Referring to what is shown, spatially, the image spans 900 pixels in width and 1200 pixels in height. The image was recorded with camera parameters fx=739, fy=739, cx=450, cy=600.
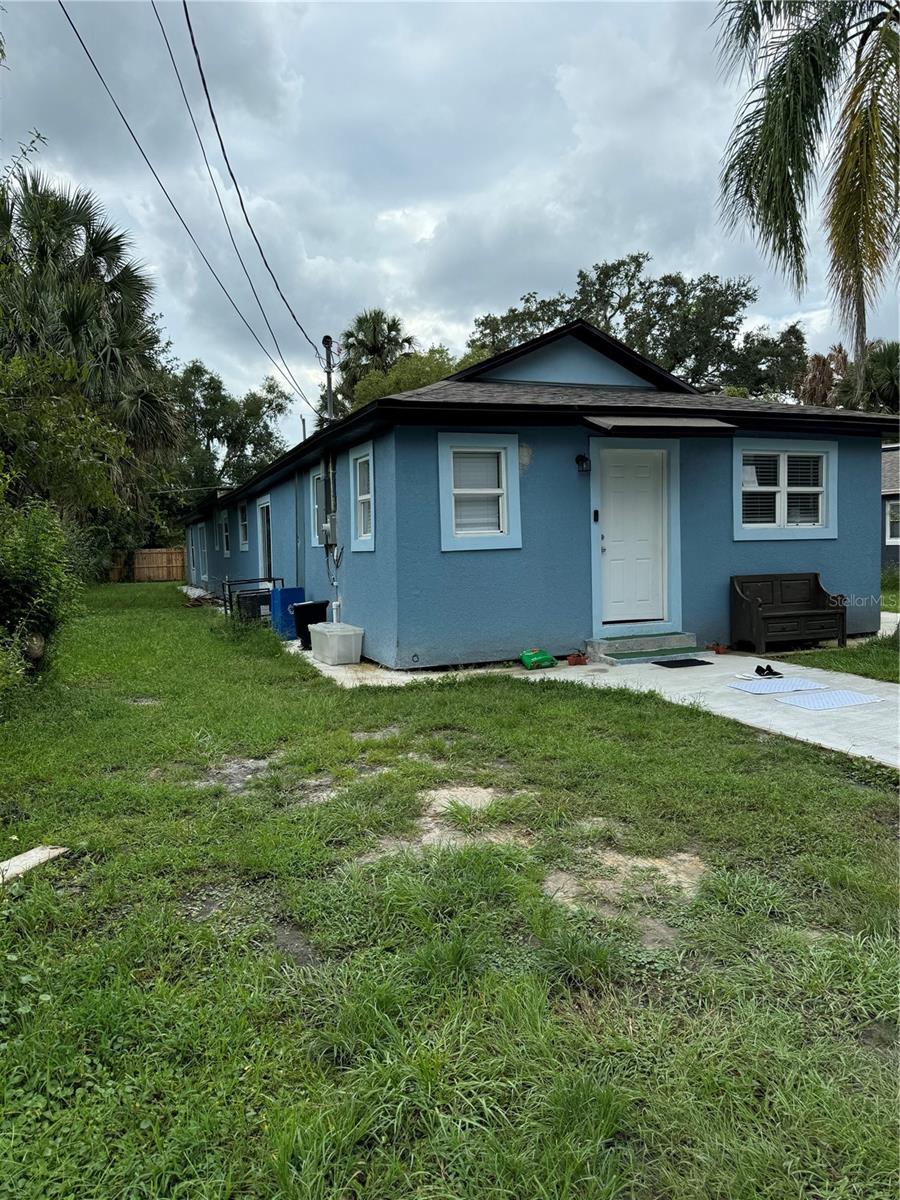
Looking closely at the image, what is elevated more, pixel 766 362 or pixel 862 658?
pixel 766 362

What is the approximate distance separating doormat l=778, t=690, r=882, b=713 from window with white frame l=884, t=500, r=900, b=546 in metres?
16.3

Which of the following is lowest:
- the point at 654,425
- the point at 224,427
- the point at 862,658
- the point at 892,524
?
the point at 862,658

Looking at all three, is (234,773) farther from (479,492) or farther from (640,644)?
(640,644)

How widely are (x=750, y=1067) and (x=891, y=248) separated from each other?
6.88 metres

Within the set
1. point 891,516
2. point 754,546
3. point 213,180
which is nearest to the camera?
point 213,180

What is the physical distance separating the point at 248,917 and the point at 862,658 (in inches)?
276

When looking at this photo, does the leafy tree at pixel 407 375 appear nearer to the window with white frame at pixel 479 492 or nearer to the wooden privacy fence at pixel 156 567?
the wooden privacy fence at pixel 156 567

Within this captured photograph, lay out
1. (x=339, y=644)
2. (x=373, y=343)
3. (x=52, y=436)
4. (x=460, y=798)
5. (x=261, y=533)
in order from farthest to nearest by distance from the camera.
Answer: (x=373, y=343)
(x=261, y=533)
(x=339, y=644)
(x=52, y=436)
(x=460, y=798)

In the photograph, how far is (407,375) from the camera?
80.8ft

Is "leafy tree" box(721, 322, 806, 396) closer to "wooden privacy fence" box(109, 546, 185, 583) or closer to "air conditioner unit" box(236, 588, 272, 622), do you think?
"wooden privacy fence" box(109, 546, 185, 583)

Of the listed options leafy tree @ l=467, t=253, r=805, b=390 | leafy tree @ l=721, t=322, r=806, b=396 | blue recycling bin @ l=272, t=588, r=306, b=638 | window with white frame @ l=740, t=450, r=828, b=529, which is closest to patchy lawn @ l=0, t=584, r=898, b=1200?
window with white frame @ l=740, t=450, r=828, b=529

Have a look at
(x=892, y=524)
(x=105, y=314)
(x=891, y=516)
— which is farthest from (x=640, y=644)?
(x=891, y=516)

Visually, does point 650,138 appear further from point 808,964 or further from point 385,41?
point 808,964

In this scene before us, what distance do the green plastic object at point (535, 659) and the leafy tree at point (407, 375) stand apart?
58.3 feet
